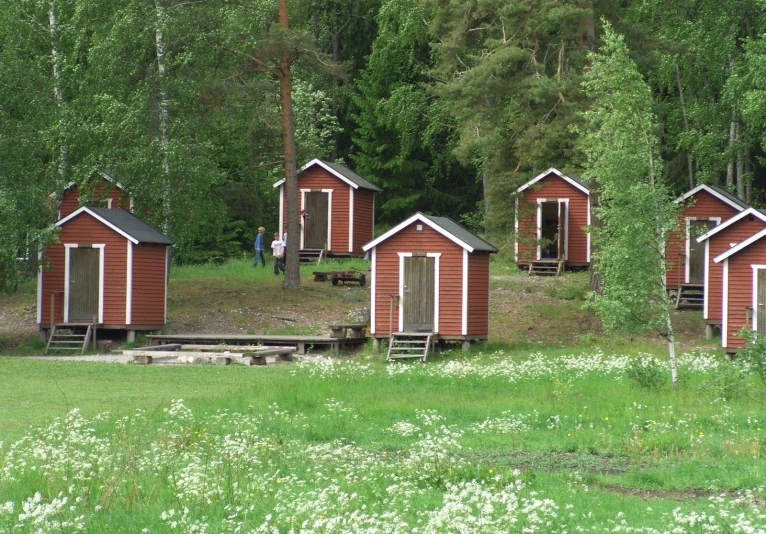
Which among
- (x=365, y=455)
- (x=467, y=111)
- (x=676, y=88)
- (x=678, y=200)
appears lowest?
(x=365, y=455)

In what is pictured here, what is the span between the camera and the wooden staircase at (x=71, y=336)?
105 ft

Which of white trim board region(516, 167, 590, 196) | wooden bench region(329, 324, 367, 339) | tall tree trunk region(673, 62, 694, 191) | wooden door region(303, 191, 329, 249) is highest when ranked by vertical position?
tall tree trunk region(673, 62, 694, 191)

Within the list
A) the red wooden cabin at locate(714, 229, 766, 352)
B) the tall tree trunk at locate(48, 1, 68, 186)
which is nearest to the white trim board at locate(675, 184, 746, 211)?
the red wooden cabin at locate(714, 229, 766, 352)

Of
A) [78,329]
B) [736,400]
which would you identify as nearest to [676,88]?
[78,329]

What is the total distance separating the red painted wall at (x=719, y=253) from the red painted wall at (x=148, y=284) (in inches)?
583

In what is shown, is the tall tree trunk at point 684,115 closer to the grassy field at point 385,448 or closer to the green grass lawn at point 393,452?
the grassy field at point 385,448

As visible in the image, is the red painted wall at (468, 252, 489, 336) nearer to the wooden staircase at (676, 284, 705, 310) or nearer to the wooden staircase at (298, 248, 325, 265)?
the wooden staircase at (676, 284, 705, 310)

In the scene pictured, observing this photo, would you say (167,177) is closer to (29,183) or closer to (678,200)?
(29,183)

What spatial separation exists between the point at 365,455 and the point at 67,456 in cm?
345

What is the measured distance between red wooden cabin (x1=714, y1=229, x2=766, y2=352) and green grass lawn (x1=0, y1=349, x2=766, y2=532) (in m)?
5.32

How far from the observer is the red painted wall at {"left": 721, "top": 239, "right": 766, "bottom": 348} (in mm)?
28812

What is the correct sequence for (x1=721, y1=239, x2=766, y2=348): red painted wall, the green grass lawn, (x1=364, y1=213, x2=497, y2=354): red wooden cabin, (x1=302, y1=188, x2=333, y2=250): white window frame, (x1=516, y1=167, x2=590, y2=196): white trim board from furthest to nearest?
(x1=302, y1=188, x2=333, y2=250): white window frame → (x1=516, y1=167, x2=590, y2=196): white trim board → (x1=364, y1=213, x2=497, y2=354): red wooden cabin → (x1=721, y1=239, x2=766, y2=348): red painted wall → the green grass lawn

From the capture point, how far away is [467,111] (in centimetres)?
3434

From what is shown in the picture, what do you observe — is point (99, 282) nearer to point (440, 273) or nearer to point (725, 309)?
point (440, 273)
